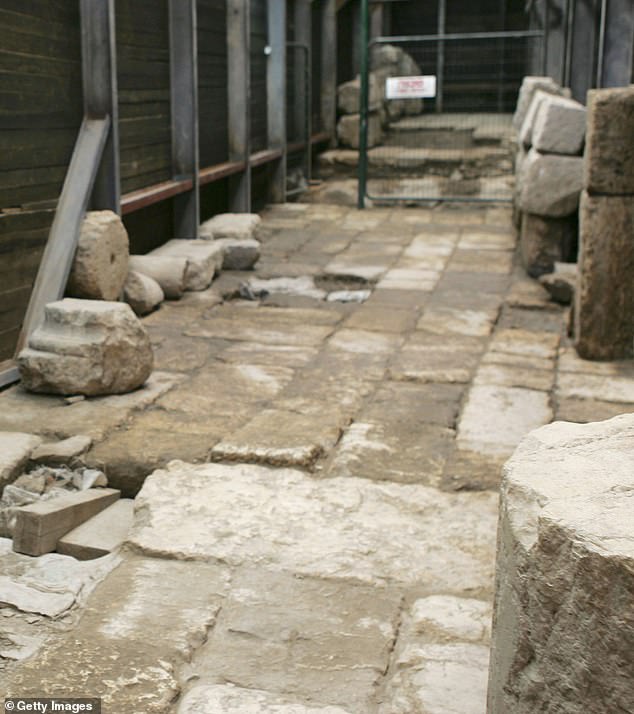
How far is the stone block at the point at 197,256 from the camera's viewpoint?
24.1ft

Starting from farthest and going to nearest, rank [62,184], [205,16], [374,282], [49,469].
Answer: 1. [205,16]
2. [374,282]
3. [62,184]
4. [49,469]

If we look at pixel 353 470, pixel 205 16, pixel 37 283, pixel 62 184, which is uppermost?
pixel 205 16

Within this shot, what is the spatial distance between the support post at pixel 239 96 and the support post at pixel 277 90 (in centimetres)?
127

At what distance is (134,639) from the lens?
105 inches

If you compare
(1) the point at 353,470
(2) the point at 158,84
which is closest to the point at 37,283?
(1) the point at 353,470

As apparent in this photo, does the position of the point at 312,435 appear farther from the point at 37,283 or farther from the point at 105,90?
the point at 105,90

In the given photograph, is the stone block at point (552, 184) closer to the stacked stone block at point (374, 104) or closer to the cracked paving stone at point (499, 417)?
the cracked paving stone at point (499, 417)

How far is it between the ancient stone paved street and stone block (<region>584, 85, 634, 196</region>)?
40.5 inches

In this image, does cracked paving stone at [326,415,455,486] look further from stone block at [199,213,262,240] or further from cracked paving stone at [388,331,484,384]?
stone block at [199,213,262,240]

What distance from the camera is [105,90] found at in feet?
19.8

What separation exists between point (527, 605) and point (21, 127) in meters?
4.42

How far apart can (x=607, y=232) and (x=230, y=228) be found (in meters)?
4.32

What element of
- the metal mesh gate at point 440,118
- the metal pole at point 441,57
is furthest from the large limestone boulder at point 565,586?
the metal pole at point 441,57

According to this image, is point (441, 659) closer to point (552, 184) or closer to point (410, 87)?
point (552, 184)
